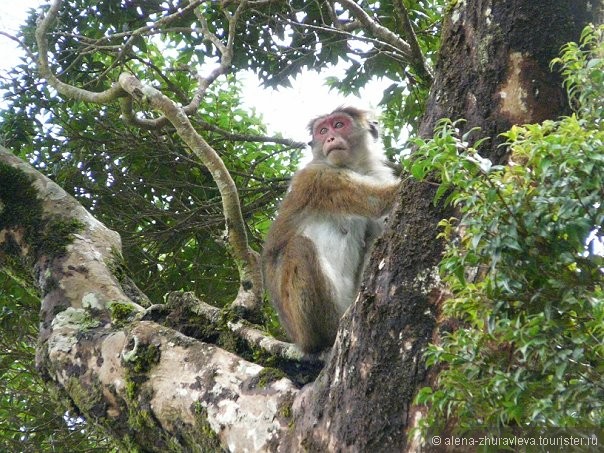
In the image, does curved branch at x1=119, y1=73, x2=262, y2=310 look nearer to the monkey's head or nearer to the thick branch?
the thick branch

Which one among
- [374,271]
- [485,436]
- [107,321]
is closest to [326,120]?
[107,321]

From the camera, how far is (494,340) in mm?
2674

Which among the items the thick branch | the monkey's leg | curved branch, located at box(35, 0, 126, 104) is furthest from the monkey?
curved branch, located at box(35, 0, 126, 104)

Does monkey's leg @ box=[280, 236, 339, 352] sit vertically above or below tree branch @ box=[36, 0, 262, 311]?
below

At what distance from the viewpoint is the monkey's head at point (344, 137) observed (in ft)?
23.1

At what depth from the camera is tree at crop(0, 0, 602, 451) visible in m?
3.35

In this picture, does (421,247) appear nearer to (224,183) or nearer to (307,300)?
(307,300)

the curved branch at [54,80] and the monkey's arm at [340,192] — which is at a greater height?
the curved branch at [54,80]

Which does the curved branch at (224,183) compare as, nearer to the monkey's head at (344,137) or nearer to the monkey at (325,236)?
the monkey at (325,236)

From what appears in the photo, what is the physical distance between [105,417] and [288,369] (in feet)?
3.69

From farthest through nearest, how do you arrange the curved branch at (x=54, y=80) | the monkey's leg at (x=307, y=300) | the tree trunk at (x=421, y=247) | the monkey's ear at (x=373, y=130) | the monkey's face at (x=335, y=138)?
1. the monkey's ear at (x=373, y=130)
2. the monkey's face at (x=335, y=138)
3. the curved branch at (x=54, y=80)
4. the monkey's leg at (x=307, y=300)
5. the tree trunk at (x=421, y=247)

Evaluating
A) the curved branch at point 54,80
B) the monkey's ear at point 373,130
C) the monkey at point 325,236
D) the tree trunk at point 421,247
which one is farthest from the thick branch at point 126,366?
the monkey's ear at point 373,130

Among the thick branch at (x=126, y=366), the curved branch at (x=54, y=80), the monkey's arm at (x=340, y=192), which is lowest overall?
the thick branch at (x=126, y=366)

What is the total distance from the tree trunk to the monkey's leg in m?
1.87
